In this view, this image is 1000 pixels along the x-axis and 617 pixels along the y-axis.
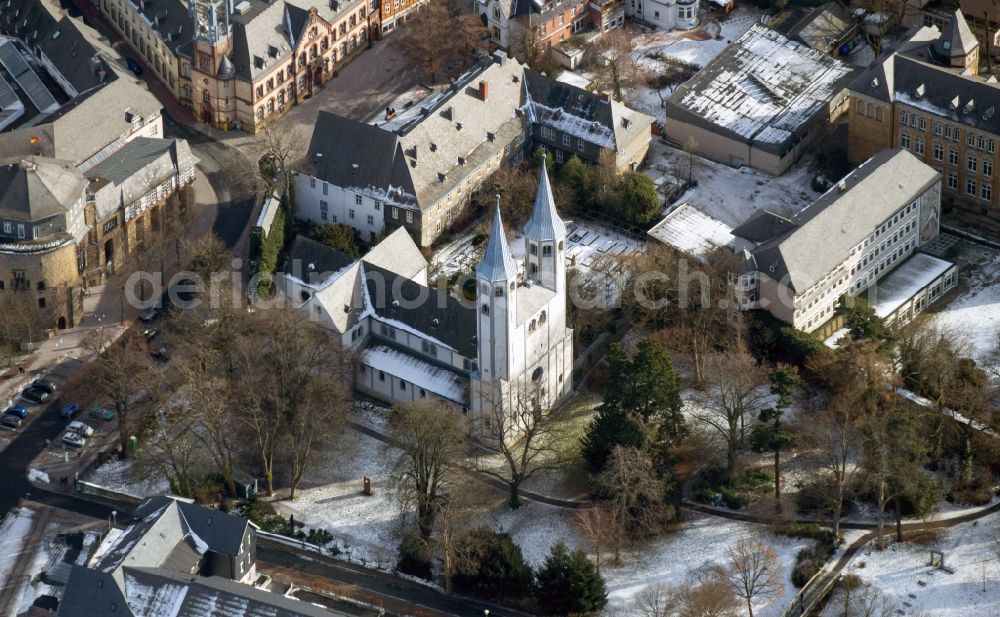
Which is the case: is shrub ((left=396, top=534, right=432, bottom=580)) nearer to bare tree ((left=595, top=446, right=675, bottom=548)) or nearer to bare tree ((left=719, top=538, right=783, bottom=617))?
bare tree ((left=595, top=446, right=675, bottom=548))

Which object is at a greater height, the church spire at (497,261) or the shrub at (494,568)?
the church spire at (497,261)

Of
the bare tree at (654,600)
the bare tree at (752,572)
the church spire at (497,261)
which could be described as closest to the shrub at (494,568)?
the bare tree at (654,600)

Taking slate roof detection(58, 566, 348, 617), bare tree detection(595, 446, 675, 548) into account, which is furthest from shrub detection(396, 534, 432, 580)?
bare tree detection(595, 446, 675, 548)

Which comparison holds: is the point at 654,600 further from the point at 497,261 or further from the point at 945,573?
the point at 497,261

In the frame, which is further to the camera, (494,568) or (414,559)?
(414,559)

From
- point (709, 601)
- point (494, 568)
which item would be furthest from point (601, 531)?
point (709, 601)

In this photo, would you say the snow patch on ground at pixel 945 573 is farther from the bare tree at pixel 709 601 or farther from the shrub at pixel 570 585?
the shrub at pixel 570 585
